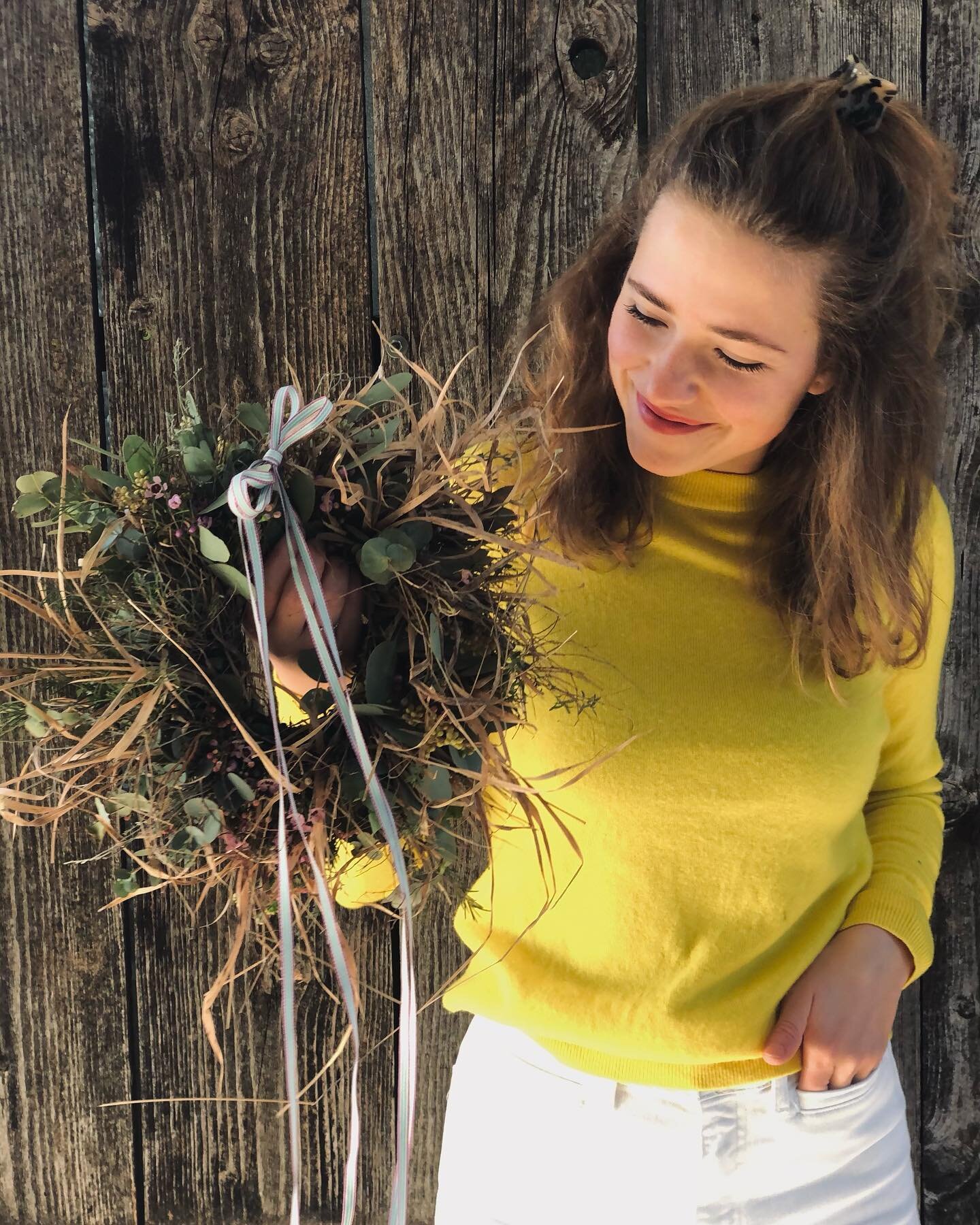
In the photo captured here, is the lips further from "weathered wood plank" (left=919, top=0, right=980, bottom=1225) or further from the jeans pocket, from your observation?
the jeans pocket

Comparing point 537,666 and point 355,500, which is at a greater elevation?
point 355,500

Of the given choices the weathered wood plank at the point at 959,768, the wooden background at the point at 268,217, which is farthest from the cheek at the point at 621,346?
the weathered wood plank at the point at 959,768

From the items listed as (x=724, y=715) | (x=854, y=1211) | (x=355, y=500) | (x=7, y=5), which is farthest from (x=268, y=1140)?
(x=7, y=5)

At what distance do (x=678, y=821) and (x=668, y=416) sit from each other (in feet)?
1.22

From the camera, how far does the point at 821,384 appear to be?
819 mm

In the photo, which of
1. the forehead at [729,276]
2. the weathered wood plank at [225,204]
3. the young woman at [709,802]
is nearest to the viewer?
the forehead at [729,276]

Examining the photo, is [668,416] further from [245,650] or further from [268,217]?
[268,217]

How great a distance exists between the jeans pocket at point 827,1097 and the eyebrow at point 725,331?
0.70 meters

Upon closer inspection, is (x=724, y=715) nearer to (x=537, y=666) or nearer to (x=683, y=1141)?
(x=537, y=666)

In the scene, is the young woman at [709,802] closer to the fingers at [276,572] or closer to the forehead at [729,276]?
the forehead at [729,276]

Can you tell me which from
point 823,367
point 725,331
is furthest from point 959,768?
point 725,331

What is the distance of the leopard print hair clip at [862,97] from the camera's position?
2.41 ft

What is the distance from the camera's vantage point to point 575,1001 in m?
0.87

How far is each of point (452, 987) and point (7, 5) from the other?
1.11m
